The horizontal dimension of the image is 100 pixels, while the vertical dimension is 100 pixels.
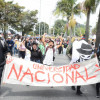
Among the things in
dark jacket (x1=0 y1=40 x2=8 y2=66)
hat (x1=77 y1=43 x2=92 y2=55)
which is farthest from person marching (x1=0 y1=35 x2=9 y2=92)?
hat (x1=77 y1=43 x2=92 y2=55)

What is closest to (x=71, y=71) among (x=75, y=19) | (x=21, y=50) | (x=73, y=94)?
(x=73, y=94)

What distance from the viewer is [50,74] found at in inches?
227

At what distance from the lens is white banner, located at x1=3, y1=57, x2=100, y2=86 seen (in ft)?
18.4

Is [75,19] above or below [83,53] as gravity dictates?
above

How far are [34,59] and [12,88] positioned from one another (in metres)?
1.39

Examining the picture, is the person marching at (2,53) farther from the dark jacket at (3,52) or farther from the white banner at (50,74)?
the white banner at (50,74)

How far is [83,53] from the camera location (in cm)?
607

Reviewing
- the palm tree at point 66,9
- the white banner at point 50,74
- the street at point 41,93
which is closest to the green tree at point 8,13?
the palm tree at point 66,9

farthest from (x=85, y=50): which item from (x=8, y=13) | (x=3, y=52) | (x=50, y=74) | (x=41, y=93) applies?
(x=8, y=13)

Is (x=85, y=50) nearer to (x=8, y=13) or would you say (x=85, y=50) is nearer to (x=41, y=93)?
(x=41, y=93)

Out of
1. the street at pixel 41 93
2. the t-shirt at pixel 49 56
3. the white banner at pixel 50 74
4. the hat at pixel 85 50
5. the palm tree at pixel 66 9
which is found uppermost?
the palm tree at pixel 66 9

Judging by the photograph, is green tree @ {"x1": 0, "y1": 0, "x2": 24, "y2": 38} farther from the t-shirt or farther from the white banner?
the white banner

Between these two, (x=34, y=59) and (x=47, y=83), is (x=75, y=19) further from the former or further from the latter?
(x=47, y=83)

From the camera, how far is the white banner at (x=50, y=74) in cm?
559
